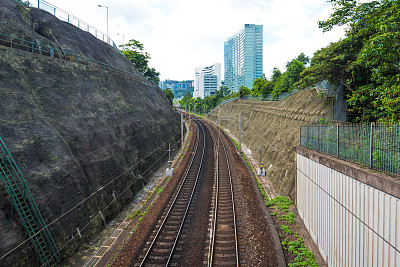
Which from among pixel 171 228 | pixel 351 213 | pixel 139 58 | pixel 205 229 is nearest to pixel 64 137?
pixel 171 228

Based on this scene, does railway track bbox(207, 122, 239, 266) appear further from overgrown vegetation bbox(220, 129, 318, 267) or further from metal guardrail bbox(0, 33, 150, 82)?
metal guardrail bbox(0, 33, 150, 82)

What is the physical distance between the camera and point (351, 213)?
8109 millimetres

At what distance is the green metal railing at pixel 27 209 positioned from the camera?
384 inches

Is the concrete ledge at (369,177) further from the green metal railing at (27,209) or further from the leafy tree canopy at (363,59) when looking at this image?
the green metal railing at (27,209)

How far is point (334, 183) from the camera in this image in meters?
9.84

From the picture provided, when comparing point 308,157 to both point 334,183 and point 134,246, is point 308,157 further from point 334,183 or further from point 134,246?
point 134,246

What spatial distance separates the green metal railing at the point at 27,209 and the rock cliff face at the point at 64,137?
0.26 meters

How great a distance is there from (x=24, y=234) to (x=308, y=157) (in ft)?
48.8

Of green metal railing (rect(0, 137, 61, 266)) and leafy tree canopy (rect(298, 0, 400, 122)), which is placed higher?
leafy tree canopy (rect(298, 0, 400, 122))

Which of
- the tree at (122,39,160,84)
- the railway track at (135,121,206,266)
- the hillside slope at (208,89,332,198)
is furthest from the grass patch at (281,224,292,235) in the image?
the tree at (122,39,160,84)

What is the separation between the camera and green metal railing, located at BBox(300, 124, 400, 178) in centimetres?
696

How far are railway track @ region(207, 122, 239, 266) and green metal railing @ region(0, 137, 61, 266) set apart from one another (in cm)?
724

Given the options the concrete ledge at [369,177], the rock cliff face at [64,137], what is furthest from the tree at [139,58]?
the concrete ledge at [369,177]

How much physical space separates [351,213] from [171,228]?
9931 mm
